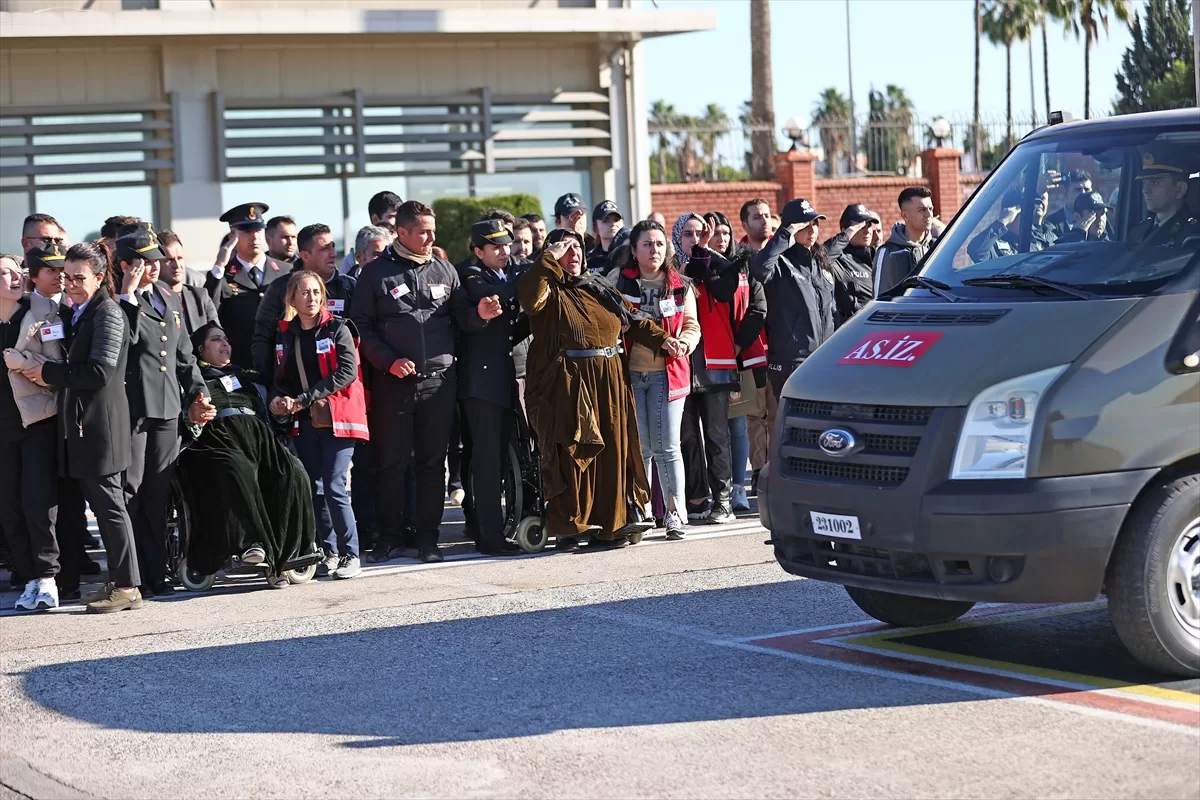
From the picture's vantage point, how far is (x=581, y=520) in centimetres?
1077

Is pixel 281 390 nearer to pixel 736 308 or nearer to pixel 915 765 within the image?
pixel 736 308

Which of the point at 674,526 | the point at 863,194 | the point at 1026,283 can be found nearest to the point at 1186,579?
the point at 1026,283

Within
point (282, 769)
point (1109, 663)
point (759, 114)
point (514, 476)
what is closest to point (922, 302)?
point (1109, 663)

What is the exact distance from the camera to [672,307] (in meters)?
11.3

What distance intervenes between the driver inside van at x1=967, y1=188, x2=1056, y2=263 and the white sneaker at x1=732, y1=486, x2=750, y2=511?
4.79m

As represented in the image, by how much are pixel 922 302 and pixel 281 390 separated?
4.49 meters

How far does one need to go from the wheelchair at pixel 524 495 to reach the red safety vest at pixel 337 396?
99 cm

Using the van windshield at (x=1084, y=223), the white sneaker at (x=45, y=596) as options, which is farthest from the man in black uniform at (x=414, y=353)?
the van windshield at (x=1084, y=223)

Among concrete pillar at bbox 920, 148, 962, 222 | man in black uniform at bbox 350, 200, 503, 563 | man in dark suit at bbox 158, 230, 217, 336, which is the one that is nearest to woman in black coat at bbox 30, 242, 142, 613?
man in dark suit at bbox 158, 230, 217, 336

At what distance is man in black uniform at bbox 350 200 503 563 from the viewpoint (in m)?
10.8

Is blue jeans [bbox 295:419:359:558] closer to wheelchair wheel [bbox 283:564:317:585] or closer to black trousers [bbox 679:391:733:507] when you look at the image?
wheelchair wheel [bbox 283:564:317:585]

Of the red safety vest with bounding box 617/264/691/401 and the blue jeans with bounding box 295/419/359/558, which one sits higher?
the red safety vest with bounding box 617/264/691/401

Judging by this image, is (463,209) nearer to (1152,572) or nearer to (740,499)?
(740,499)

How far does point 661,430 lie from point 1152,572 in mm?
5184
